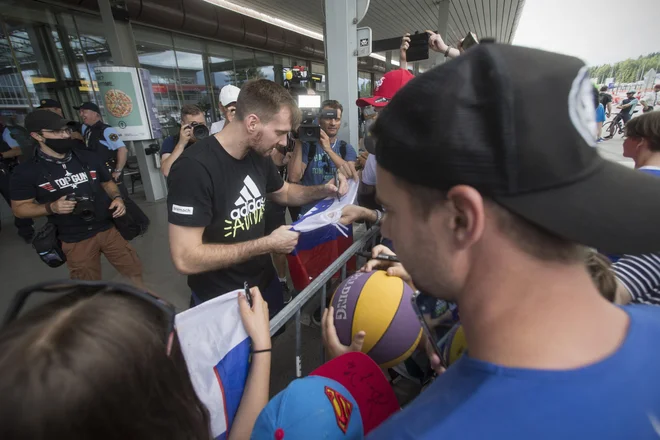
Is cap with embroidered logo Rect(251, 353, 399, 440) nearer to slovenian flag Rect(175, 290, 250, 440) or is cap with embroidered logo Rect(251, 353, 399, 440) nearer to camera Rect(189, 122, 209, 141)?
slovenian flag Rect(175, 290, 250, 440)

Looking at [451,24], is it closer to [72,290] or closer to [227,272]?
[227,272]

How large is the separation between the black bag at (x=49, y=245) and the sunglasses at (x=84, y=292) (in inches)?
112

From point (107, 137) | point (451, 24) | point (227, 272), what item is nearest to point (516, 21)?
point (451, 24)

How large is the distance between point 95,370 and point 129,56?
8.09 metres

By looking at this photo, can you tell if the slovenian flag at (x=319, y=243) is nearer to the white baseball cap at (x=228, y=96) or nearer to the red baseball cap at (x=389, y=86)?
the red baseball cap at (x=389, y=86)

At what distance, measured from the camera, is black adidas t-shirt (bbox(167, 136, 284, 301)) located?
1.64 meters

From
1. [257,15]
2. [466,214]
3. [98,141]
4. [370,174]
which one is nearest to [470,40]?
[370,174]

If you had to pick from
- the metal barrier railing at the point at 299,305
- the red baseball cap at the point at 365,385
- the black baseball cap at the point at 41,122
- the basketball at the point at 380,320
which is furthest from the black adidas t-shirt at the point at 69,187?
the red baseball cap at the point at 365,385

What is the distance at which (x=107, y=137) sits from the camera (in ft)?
18.2

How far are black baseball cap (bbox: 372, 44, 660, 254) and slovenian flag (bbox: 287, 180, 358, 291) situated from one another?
70.1 inches

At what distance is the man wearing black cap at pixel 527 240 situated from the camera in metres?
0.46

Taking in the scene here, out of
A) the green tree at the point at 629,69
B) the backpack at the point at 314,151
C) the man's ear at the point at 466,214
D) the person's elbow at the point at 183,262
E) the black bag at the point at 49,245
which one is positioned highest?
the green tree at the point at 629,69

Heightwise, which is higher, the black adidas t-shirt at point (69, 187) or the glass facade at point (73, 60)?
the glass facade at point (73, 60)

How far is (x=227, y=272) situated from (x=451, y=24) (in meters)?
16.8
